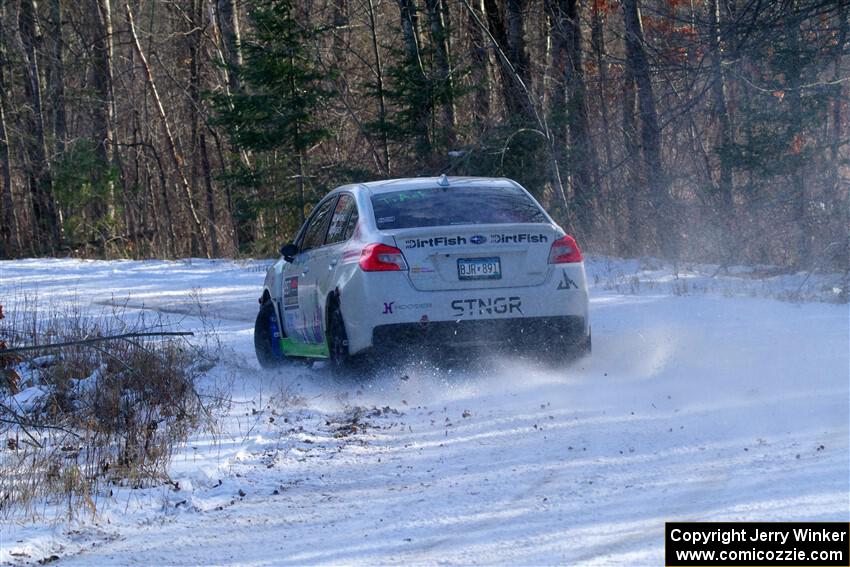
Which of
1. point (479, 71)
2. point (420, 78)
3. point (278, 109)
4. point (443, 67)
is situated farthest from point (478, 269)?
point (278, 109)

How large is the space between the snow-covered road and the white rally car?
41 centimetres

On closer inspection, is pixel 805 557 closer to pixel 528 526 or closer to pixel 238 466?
pixel 528 526

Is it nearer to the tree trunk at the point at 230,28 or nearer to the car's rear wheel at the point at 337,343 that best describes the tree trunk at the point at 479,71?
the tree trunk at the point at 230,28

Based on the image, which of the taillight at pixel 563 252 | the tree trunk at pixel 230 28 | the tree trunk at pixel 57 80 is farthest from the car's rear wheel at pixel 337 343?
the tree trunk at pixel 57 80

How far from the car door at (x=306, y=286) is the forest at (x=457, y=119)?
22.2 ft

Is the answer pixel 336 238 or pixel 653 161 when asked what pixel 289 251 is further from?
pixel 653 161

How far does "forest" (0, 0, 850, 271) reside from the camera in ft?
64.5

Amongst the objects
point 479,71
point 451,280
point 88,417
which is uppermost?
point 479,71

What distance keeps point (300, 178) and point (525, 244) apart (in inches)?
805

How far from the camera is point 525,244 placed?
28.6 ft

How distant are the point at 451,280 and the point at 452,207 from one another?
2.85ft

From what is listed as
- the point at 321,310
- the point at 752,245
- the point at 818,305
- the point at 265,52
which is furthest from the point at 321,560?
the point at 265,52
